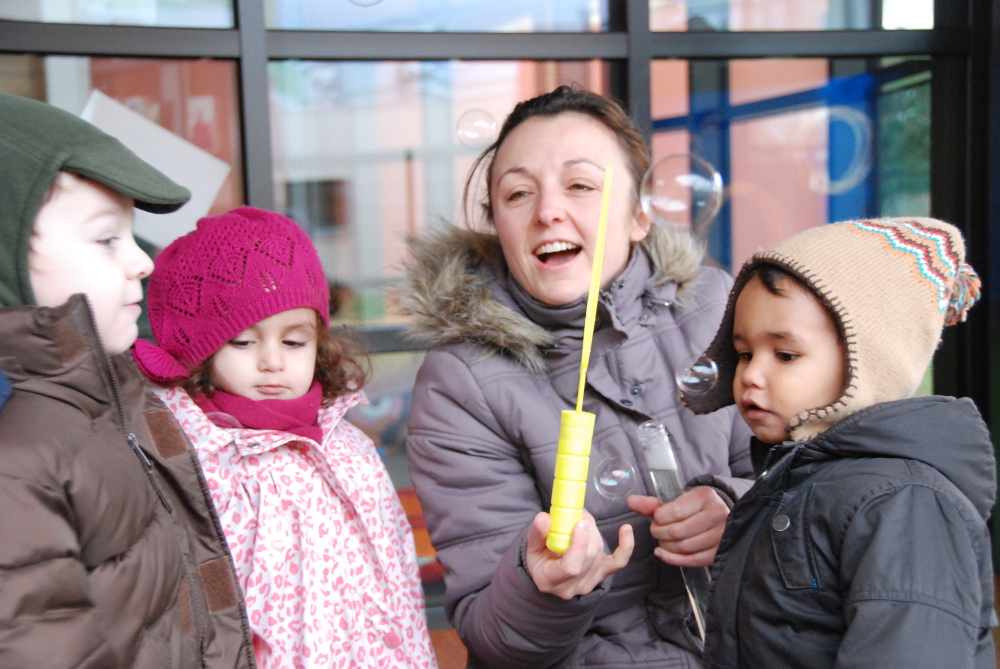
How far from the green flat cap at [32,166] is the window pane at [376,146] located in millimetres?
2099

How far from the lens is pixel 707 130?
3.59 metres

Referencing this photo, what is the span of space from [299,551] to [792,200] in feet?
9.37

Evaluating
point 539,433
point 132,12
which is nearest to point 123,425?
point 539,433

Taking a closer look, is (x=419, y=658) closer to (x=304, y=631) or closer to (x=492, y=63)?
(x=304, y=631)

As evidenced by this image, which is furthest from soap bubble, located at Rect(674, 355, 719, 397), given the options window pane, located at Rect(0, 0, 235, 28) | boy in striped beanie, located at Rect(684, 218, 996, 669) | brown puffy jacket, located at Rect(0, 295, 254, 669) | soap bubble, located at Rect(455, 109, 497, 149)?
window pane, located at Rect(0, 0, 235, 28)

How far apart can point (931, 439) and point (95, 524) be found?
1.23 metres

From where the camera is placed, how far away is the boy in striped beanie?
116 cm

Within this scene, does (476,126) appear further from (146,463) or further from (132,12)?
(146,463)

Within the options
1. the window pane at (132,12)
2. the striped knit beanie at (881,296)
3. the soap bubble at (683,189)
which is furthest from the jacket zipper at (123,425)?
the window pane at (132,12)

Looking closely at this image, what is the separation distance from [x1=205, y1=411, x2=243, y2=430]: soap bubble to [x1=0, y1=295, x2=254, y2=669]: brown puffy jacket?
27cm

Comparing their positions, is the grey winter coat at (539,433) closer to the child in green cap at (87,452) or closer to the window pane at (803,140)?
the child in green cap at (87,452)

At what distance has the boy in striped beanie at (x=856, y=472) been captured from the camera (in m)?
1.16

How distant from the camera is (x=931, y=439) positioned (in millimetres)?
1292

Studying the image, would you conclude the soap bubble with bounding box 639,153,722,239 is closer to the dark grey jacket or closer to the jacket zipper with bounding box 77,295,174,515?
the dark grey jacket
